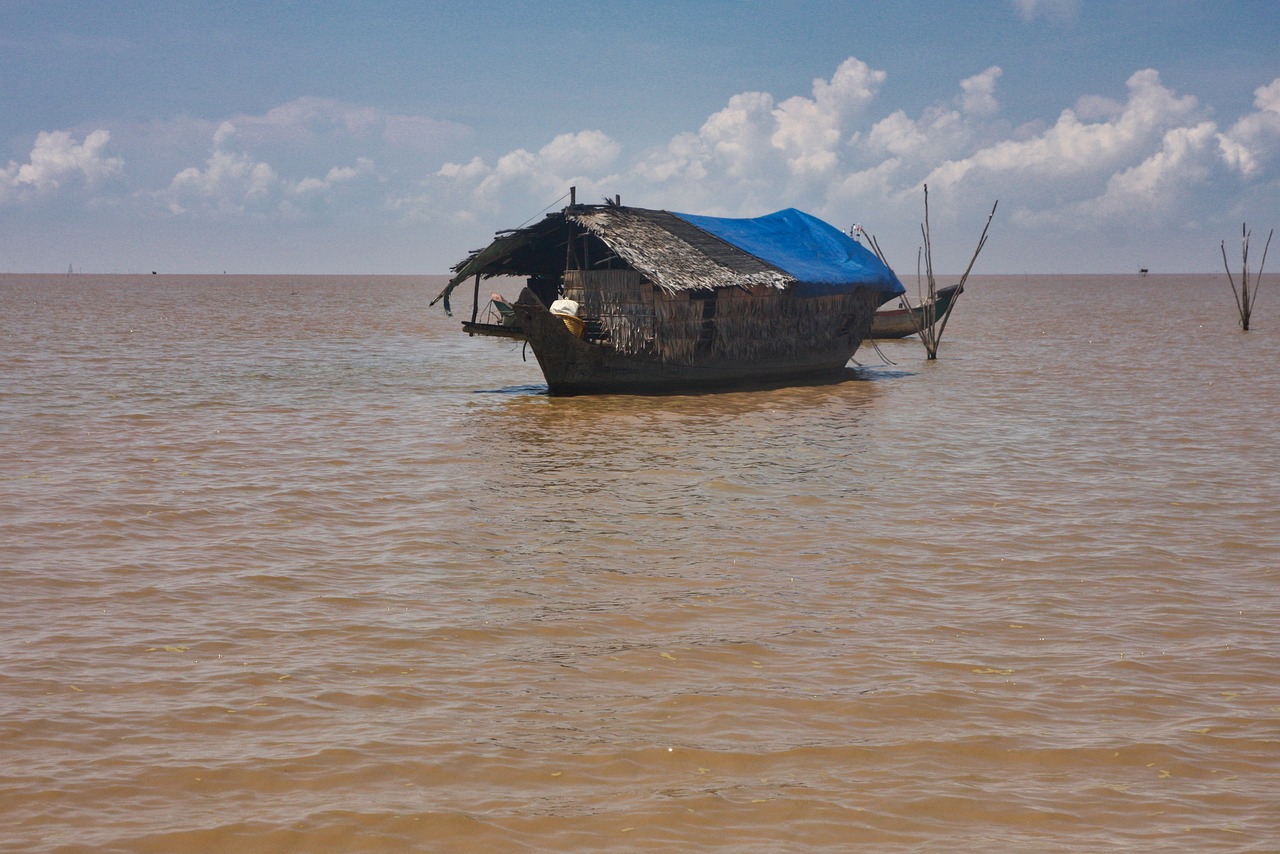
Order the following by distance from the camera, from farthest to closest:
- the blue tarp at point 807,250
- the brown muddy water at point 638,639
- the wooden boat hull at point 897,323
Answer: the wooden boat hull at point 897,323, the blue tarp at point 807,250, the brown muddy water at point 638,639

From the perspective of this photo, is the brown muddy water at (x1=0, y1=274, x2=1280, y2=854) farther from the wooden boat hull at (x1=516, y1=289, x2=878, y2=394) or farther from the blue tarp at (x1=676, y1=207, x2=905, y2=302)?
the blue tarp at (x1=676, y1=207, x2=905, y2=302)

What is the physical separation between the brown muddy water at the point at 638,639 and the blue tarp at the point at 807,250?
619 centimetres

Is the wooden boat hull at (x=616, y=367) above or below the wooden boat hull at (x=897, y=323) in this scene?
below

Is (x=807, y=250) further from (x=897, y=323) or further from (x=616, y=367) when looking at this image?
(x=897, y=323)

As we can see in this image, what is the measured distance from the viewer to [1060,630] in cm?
614

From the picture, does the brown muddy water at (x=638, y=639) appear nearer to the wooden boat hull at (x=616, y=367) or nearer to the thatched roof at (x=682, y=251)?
the wooden boat hull at (x=616, y=367)

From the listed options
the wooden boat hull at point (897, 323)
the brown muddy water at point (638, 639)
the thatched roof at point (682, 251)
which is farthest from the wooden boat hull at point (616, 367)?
the wooden boat hull at point (897, 323)

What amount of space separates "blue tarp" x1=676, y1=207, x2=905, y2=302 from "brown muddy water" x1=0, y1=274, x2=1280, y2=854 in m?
6.19

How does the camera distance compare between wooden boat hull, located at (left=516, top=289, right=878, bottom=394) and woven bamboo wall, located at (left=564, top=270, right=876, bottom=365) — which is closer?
wooden boat hull, located at (left=516, top=289, right=878, bottom=394)

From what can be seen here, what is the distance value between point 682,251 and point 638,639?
12.2 m

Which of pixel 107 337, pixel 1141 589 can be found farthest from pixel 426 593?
pixel 107 337

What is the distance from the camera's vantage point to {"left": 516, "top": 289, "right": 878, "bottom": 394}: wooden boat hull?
53.1 feet

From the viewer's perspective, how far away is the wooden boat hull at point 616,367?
16.2 meters

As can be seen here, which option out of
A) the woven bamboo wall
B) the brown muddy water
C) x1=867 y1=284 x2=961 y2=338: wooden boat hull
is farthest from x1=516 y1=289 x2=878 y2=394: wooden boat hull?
x1=867 y1=284 x2=961 y2=338: wooden boat hull
